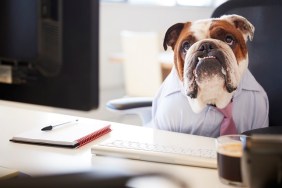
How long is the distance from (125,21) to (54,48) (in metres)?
3.24

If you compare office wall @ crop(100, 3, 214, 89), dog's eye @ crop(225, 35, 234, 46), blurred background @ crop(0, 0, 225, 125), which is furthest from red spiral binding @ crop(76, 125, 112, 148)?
office wall @ crop(100, 3, 214, 89)

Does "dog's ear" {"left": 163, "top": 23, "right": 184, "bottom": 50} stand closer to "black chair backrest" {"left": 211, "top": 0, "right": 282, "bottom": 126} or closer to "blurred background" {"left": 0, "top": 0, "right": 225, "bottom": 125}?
"black chair backrest" {"left": 211, "top": 0, "right": 282, "bottom": 126}

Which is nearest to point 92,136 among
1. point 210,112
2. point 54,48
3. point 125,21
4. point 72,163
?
point 72,163

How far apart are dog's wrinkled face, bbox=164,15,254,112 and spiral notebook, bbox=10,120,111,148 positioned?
27 centimetres

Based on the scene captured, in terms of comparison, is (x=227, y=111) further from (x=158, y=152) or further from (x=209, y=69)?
(x=158, y=152)

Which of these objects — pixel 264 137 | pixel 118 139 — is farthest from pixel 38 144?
pixel 264 137

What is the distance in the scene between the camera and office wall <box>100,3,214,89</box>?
12.0 feet

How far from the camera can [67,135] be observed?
1076 millimetres

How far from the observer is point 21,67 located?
61 cm

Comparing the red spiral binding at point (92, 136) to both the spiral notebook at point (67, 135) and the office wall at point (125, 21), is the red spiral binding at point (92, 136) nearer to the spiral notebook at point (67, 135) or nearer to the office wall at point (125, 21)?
the spiral notebook at point (67, 135)

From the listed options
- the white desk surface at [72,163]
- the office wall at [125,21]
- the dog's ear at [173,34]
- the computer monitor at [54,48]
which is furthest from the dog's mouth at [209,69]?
the office wall at [125,21]

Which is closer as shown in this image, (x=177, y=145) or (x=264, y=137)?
(x=264, y=137)

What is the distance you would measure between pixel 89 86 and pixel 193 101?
0.60 metres

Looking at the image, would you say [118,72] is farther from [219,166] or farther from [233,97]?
[219,166]
